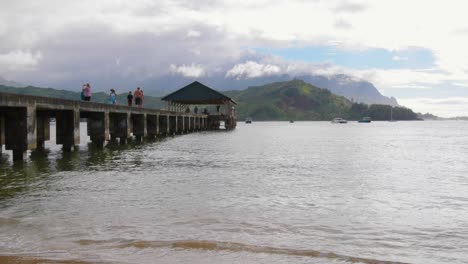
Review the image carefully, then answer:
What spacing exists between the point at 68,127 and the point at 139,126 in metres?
14.9

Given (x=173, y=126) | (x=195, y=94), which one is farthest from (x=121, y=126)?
(x=195, y=94)

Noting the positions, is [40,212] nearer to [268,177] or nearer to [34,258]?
[34,258]

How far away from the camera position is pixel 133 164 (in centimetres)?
1883

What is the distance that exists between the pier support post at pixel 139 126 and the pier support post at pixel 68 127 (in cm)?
1384

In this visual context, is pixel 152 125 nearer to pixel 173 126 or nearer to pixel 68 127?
pixel 173 126

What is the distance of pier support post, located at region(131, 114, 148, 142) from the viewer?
37.0 m

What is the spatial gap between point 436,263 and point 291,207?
415 cm

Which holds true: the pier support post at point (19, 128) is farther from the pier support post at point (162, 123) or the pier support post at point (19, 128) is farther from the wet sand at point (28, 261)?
the pier support post at point (162, 123)

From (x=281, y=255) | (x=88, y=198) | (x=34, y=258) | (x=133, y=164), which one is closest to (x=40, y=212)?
(x=88, y=198)

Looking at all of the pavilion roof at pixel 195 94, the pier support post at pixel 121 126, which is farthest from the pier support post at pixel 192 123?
the pier support post at pixel 121 126

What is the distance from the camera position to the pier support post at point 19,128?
16.7m

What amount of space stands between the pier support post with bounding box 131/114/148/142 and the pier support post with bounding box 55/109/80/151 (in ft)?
45.4

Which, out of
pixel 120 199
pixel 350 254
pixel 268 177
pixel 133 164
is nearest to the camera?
pixel 350 254

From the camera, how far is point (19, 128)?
16.7 metres
